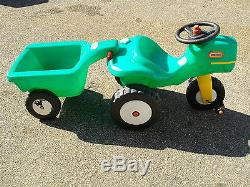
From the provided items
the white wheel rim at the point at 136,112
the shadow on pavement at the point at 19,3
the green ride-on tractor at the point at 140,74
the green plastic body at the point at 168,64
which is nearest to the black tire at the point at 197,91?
the green ride-on tractor at the point at 140,74

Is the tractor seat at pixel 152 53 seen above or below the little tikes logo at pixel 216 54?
below

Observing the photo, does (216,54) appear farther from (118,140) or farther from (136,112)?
(118,140)

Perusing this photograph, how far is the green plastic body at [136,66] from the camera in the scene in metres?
2.68

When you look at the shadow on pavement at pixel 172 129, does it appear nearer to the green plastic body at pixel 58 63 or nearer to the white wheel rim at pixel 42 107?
the white wheel rim at pixel 42 107

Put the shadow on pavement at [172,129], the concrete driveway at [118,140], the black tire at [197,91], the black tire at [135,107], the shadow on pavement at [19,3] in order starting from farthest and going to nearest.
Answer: the shadow on pavement at [19,3], the black tire at [197,91], the shadow on pavement at [172,129], the black tire at [135,107], the concrete driveway at [118,140]

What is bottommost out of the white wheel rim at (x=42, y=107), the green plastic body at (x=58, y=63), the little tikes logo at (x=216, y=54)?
the white wheel rim at (x=42, y=107)

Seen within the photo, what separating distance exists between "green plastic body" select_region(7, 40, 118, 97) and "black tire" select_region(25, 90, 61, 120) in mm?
42

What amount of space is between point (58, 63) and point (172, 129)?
1.12m

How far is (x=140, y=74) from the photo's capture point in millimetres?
2697

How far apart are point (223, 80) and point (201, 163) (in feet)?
3.50

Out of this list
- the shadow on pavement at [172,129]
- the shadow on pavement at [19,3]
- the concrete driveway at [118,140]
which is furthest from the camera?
the shadow on pavement at [19,3]

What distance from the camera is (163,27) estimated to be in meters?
4.30

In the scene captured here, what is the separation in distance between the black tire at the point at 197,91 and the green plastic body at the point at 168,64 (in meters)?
0.22

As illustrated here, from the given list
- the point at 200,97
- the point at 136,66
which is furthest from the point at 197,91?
the point at 136,66
